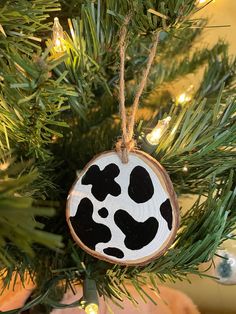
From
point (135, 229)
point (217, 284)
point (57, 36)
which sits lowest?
point (217, 284)

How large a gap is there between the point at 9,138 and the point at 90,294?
0.14 metres

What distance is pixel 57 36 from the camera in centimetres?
35

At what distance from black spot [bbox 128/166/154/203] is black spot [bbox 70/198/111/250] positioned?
33 millimetres

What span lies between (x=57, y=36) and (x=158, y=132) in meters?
0.10

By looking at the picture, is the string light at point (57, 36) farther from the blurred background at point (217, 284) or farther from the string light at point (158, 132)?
the blurred background at point (217, 284)

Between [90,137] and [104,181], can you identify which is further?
[90,137]

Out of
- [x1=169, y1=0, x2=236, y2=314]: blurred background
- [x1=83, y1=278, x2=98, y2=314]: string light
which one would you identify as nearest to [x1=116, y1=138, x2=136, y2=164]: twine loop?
[x1=83, y1=278, x2=98, y2=314]: string light

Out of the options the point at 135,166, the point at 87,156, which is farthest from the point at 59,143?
the point at 135,166

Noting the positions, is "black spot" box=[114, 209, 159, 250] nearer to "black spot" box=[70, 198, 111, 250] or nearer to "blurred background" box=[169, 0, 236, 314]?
"black spot" box=[70, 198, 111, 250]

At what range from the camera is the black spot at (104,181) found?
0.35 metres

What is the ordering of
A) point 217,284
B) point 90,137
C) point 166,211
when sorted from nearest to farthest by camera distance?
1. point 166,211
2. point 90,137
3. point 217,284

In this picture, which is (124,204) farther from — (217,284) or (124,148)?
(217,284)

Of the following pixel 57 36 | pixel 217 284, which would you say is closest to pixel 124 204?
pixel 57 36

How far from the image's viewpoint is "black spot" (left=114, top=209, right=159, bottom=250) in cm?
34
